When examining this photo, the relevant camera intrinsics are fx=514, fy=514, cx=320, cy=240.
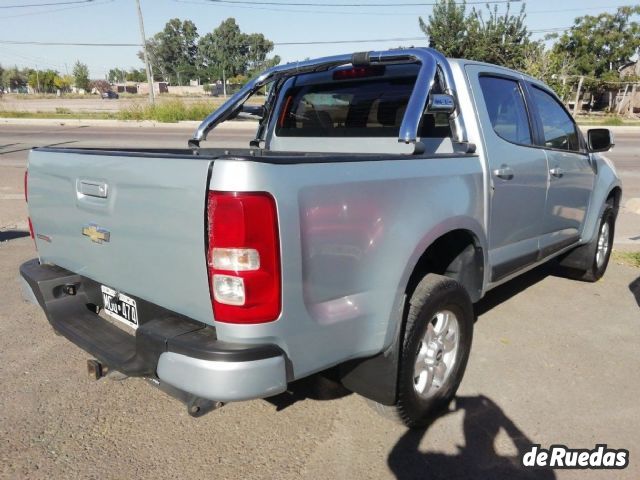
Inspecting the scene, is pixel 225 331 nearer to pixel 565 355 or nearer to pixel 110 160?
pixel 110 160

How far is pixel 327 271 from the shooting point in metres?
2.02

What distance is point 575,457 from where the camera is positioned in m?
2.55

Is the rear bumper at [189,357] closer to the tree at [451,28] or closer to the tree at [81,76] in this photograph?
the tree at [451,28]

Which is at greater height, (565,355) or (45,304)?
(45,304)

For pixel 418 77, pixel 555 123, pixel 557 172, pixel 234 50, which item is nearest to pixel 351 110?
pixel 418 77

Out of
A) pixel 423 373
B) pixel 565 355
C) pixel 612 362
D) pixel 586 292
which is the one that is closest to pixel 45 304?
pixel 423 373

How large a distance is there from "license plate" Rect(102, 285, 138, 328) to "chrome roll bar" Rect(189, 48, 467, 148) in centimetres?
160

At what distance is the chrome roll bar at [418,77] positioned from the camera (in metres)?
2.81

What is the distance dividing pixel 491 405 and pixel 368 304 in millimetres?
1297

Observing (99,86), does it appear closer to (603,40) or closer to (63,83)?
(63,83)

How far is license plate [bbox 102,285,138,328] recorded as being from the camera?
2385mm

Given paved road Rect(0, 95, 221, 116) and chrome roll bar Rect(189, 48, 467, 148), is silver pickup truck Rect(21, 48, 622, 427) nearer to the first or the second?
chrome roll bar Rect(189, 48, 467, 148)

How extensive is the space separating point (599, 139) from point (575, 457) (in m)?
2.93

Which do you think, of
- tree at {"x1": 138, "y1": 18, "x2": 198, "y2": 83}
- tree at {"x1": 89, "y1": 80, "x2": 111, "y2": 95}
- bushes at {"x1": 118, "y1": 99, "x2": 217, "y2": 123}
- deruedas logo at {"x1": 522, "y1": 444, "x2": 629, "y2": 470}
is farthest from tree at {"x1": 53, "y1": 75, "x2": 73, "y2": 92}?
deruedas logo at {"x1": 522, "y1": 444, "x2": 629, "y2": 470}
